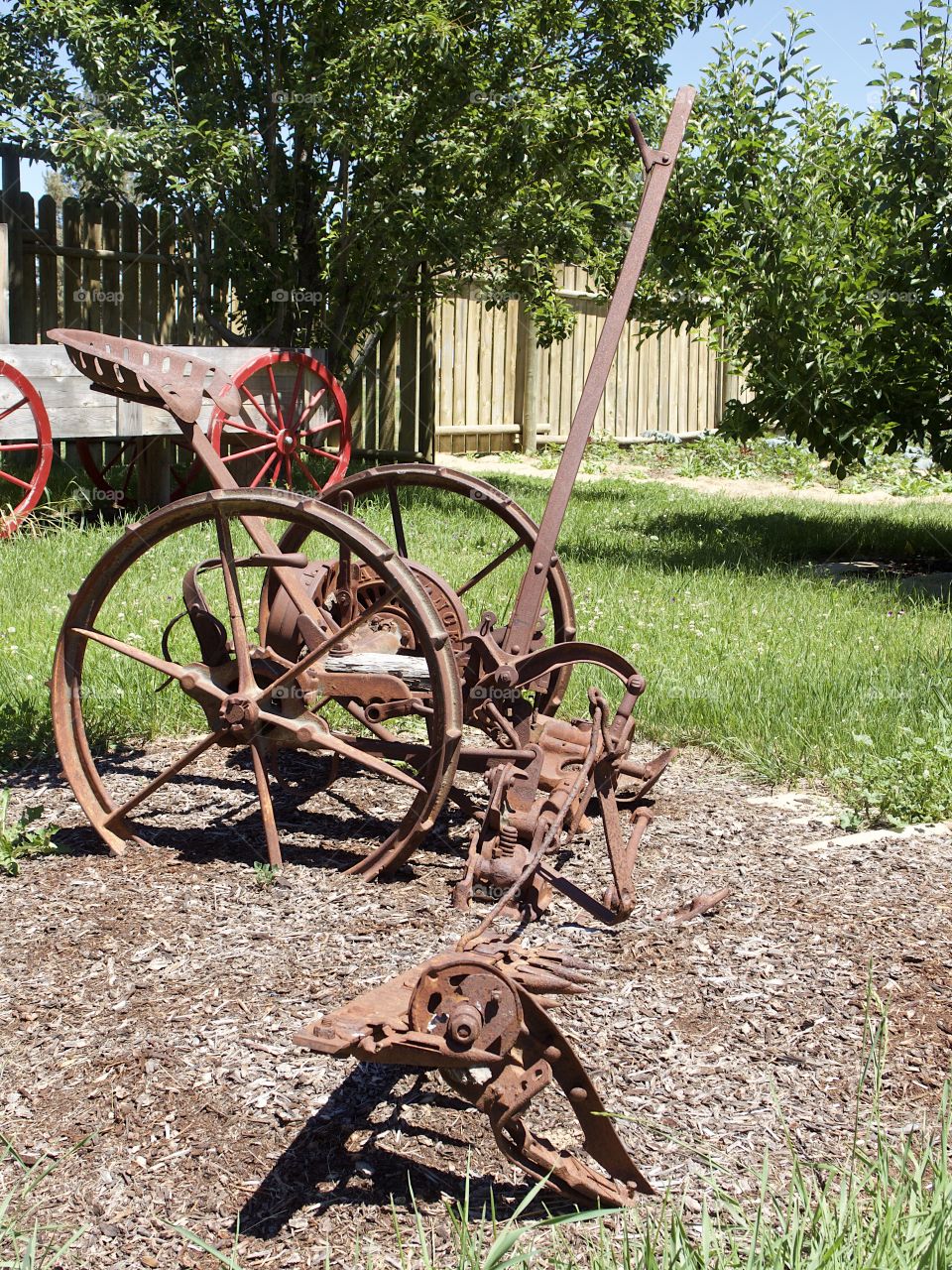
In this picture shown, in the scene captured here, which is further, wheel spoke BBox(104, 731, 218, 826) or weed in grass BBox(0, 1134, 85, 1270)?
wheel spoke BBox(104, 731, 218, 826)

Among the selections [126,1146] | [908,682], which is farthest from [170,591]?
[126,1146]

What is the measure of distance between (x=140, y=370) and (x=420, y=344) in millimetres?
10026

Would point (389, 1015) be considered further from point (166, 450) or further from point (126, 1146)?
point (166, 450)

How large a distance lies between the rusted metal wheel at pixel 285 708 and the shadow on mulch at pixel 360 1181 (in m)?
0.93

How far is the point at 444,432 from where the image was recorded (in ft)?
46.9

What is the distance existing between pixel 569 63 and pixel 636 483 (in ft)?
13.8

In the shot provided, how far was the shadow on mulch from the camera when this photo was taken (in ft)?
6.79

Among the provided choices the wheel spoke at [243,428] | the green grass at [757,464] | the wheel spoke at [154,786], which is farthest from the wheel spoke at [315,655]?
the green grass at [757,464]

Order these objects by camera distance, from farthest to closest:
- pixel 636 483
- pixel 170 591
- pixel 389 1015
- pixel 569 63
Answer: pixel 636 483, pixel 569 63, pixel 170 591, pixel 389 1015

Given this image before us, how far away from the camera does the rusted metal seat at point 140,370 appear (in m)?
3.41

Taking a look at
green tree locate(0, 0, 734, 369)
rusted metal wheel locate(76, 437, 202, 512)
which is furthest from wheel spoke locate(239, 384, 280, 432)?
green tree locate(0, 0, 734, 369)

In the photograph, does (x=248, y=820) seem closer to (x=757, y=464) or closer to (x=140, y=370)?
(x=140, y=370)

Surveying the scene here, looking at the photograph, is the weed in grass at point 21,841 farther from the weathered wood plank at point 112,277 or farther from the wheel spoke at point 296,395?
the weathered wood plank at point 112,277

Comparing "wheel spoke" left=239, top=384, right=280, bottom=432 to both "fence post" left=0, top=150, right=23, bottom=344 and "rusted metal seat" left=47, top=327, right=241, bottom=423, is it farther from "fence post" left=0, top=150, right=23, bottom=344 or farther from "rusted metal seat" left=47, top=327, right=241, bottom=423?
"rusted metal seat" left=47, top=327, right=241, bottom=423
